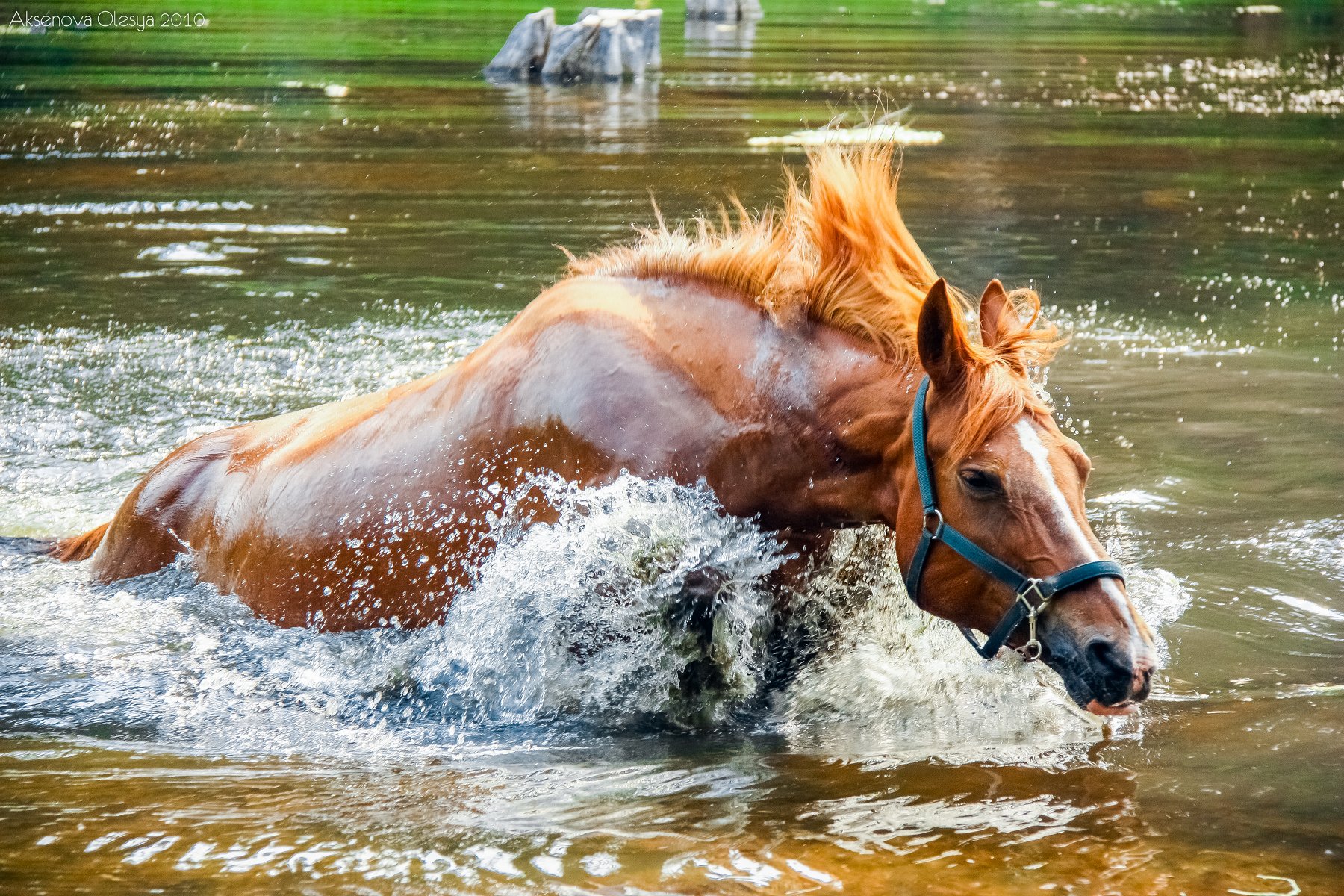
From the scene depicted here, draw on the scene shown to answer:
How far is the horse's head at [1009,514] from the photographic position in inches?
139

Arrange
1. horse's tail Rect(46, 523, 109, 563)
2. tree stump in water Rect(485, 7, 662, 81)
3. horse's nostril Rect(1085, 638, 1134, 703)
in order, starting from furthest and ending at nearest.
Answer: tree stump in water Rect(485, 7, 662, 81) → horse's tail Rect(46, 523, 109, 563) → horse's nostril Rect(1085, 638, 1134, 703)

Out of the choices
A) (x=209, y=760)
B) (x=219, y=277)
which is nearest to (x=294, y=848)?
(x=209, y=760)

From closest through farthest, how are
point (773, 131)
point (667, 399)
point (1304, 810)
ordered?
1. point (1304, 810)
2. point (667, 399)
3. point (773, 131)

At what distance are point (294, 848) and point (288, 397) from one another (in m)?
5.46

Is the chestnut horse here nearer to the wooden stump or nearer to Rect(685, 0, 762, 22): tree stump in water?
the wooden stump

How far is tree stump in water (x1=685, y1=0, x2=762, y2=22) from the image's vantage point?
43812mm

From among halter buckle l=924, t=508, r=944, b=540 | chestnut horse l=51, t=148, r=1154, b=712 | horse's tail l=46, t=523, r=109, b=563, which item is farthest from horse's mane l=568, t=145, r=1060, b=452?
horse's tail l=46, t=523, r=109, b=563

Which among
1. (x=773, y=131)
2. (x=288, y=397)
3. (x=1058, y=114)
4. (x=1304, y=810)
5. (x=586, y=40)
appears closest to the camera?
(x=1304, y=810)

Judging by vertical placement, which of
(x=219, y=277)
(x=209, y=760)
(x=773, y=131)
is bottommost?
(x=209, y=760)

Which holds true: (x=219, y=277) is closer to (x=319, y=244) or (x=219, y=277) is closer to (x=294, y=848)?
(x=319, y=244)

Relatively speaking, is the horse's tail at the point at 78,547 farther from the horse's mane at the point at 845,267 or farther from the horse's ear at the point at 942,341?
the horse's ear at the point at 942,341

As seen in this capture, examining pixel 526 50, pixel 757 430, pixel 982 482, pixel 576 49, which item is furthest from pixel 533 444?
pixel 526 50

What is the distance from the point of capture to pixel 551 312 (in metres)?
4.56

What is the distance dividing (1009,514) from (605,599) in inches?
50.9
